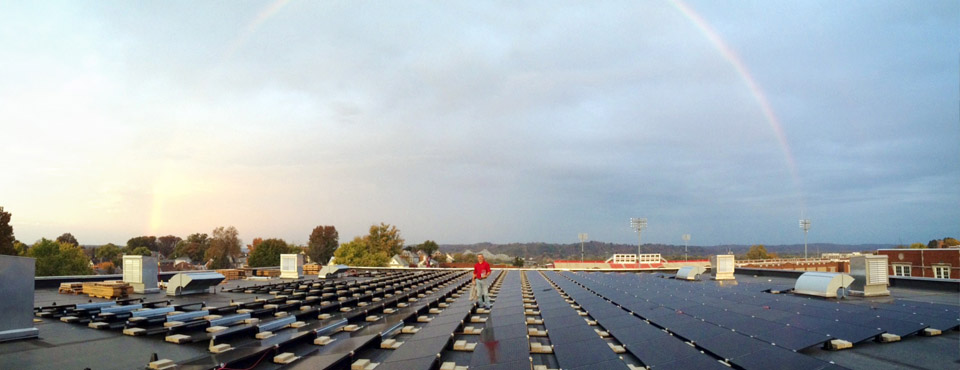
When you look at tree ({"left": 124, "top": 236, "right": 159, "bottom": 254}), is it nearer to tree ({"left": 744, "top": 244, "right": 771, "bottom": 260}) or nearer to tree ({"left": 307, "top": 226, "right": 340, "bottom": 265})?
tree ({"left": 307, "top": 226, "right": 340, "bottom": 265})

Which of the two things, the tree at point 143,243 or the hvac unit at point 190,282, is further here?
the tree at point 143,243

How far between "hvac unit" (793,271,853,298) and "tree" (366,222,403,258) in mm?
73733

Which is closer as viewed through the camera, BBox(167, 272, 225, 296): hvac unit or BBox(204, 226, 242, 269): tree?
BBox(167, 272, 225, 296): hvac unit

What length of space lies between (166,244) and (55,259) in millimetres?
138499

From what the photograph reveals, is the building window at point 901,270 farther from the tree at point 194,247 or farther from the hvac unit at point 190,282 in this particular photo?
the tree at point 194,247

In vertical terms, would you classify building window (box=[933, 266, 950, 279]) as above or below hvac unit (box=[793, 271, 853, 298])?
below

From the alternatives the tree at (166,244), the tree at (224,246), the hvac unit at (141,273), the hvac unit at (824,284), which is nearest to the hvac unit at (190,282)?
the hvac unit at (141,273)

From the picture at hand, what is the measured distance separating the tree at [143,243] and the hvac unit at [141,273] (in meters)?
165

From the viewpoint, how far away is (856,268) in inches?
840

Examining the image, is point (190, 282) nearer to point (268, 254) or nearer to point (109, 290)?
point (109, 290)

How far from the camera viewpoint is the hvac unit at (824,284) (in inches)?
807

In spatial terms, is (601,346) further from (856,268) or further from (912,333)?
(856,268)

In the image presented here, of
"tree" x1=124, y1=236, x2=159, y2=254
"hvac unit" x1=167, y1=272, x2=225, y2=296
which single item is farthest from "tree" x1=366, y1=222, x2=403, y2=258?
"tree" x1=124, y1=236, x2=159, y2=254

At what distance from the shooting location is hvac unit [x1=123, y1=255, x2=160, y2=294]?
86.3 feet
